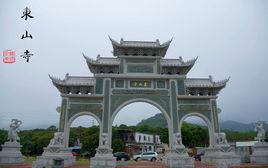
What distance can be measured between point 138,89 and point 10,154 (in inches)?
388

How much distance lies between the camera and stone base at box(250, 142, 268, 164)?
16.4 meters

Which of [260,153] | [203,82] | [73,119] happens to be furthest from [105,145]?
[260,153]

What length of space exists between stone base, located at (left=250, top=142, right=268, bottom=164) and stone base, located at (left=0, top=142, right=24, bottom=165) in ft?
53.5

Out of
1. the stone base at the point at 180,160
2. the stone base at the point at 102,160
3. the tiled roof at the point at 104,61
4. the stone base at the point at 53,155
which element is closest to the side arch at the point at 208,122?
the stone base at the point at 180,160

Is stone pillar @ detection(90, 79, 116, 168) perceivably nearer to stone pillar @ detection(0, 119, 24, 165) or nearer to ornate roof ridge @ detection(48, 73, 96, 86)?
ornate roof ridge @ detection(48, 73, 96, 86)

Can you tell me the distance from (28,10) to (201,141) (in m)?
35.8

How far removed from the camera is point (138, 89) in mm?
18469

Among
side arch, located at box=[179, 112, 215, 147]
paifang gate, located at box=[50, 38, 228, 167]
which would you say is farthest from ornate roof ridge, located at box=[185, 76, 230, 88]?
side arch, located at box=[179, 112, 215, 147]

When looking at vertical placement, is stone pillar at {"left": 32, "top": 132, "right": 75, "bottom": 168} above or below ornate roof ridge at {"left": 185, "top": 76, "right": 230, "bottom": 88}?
below

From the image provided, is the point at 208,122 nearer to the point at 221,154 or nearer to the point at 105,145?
the point at 221,154

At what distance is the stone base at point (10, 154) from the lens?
605 inches

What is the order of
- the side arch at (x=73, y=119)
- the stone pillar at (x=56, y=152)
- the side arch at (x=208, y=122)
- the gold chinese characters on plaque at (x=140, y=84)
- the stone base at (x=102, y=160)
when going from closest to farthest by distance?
1. the stone base at (x=102, y=160)
2. the stone pillar at (x=56, y=152)
3. the side arch at (x=73, y=119)
4. the side arch at (x=208, y=122)
5. the gold chinese characters on plaque at (x=140, y=84)

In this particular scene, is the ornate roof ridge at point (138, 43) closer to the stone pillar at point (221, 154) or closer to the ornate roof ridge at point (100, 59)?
the ornate roof ridge at point (100, 59)

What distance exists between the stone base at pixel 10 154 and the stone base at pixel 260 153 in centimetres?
1632
